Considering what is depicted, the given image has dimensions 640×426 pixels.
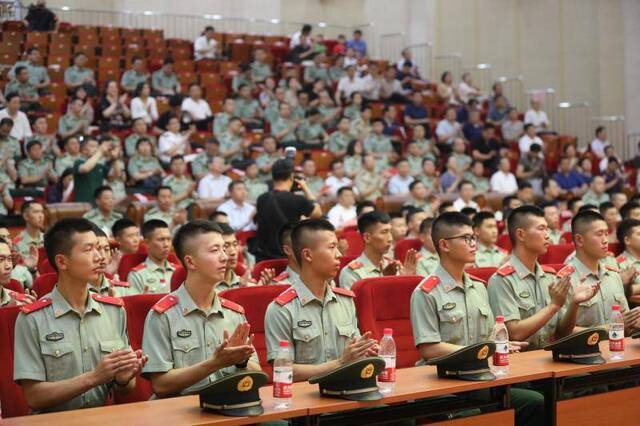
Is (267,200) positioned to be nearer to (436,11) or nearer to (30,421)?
(30,421)

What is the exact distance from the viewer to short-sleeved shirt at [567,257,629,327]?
5176mm

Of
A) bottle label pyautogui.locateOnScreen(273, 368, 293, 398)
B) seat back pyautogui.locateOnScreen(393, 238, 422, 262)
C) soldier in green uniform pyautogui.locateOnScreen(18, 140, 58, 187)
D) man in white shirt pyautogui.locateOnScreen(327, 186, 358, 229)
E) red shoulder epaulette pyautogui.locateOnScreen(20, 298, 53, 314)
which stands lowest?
bottle label pyautogui.locateOnScreen(273, 368, 293, 398)

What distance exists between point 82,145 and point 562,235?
5472 millimetres

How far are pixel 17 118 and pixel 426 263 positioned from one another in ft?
19.7

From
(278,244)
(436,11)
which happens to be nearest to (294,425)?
(278,244)

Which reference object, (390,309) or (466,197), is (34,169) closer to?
(466,197)

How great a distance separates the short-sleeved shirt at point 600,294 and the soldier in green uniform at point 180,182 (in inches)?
217

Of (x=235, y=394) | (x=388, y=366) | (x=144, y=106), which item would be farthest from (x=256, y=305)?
(x=144, y=106)

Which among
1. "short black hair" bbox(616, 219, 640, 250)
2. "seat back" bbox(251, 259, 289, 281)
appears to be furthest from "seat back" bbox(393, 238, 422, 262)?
"short black hair" bbox(616, 219, 640, 250)

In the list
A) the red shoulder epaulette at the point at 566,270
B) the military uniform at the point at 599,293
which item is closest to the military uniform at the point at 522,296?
the red shoulder epaulette at the point at 566,270

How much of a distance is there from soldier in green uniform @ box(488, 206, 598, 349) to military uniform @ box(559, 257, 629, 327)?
240 mm

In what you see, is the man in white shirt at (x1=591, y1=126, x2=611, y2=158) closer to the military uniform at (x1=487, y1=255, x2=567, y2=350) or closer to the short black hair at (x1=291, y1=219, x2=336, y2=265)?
the military uniform at (x1=487, y1=255, x2=567, y2=350)

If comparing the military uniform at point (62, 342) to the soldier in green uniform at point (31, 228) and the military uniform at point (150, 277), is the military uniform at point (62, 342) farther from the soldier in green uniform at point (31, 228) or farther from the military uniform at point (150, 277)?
the soldier in green uniform at point (31, 228)

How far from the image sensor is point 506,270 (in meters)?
4.91
